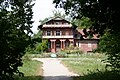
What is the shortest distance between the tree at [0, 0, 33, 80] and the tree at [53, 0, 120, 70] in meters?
2.95

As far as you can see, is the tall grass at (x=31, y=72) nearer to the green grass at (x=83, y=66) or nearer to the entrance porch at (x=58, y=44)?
the green grass at (x=83, y=66)

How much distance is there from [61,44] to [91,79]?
59.6 metres

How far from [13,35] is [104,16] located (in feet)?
14.9

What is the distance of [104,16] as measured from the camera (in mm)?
15766

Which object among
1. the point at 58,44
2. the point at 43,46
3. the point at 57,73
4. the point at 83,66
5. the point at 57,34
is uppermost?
the point at 57,73

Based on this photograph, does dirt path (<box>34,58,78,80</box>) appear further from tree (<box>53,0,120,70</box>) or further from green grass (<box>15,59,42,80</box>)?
tree (<box>53,0,120,70</box>)

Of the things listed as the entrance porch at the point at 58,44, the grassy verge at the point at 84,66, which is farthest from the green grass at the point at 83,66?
the entrance porch at the point at 58,44

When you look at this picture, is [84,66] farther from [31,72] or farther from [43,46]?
[43,46]

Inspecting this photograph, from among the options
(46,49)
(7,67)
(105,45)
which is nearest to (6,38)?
(7,67)

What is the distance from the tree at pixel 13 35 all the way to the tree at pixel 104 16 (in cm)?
295

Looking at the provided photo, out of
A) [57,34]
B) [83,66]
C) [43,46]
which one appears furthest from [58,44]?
[83,66]

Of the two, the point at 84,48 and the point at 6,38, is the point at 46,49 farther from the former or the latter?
the point at 6,38

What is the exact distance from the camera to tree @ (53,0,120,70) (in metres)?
15.0

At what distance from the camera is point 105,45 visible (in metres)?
18.8
